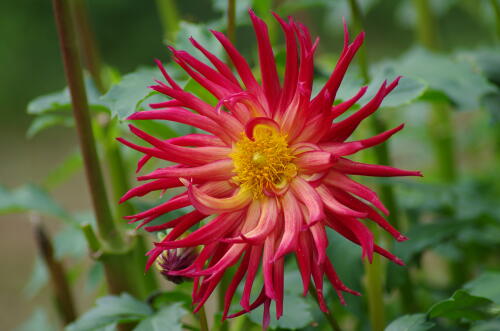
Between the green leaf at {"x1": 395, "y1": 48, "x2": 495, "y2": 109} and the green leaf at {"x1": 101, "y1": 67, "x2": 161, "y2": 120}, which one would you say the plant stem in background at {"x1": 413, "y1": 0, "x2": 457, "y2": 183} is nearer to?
the green leaf at {"x1": 395, "y1": 48, "x2": 495, "y2": 109}

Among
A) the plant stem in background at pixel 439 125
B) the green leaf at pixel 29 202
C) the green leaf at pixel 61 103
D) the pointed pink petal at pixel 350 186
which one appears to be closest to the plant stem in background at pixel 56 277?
the green leaf at pixel 29 202

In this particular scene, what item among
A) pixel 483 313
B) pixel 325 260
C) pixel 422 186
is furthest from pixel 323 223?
pixel 422 186

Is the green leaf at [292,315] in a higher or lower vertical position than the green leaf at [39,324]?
lower

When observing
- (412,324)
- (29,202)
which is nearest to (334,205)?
(412,324)

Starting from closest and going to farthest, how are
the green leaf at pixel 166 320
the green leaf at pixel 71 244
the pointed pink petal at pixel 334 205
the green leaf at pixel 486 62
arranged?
the pointed pink petal at pixel 334 205 → the green leaf at pixel 166 320 → the green leaf at pixel 486 62 → the green leaf at pixel 71 244

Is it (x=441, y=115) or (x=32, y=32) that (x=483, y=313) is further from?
(x=32, y=32)

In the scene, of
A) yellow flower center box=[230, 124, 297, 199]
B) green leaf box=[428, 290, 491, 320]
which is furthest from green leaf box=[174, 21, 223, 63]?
green leaf box=[428, 290, 491, 320]

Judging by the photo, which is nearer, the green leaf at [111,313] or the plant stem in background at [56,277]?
the green leaf at [111,313]

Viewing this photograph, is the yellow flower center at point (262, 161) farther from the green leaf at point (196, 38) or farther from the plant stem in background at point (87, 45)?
the plant stem in background at point (87, 45)
